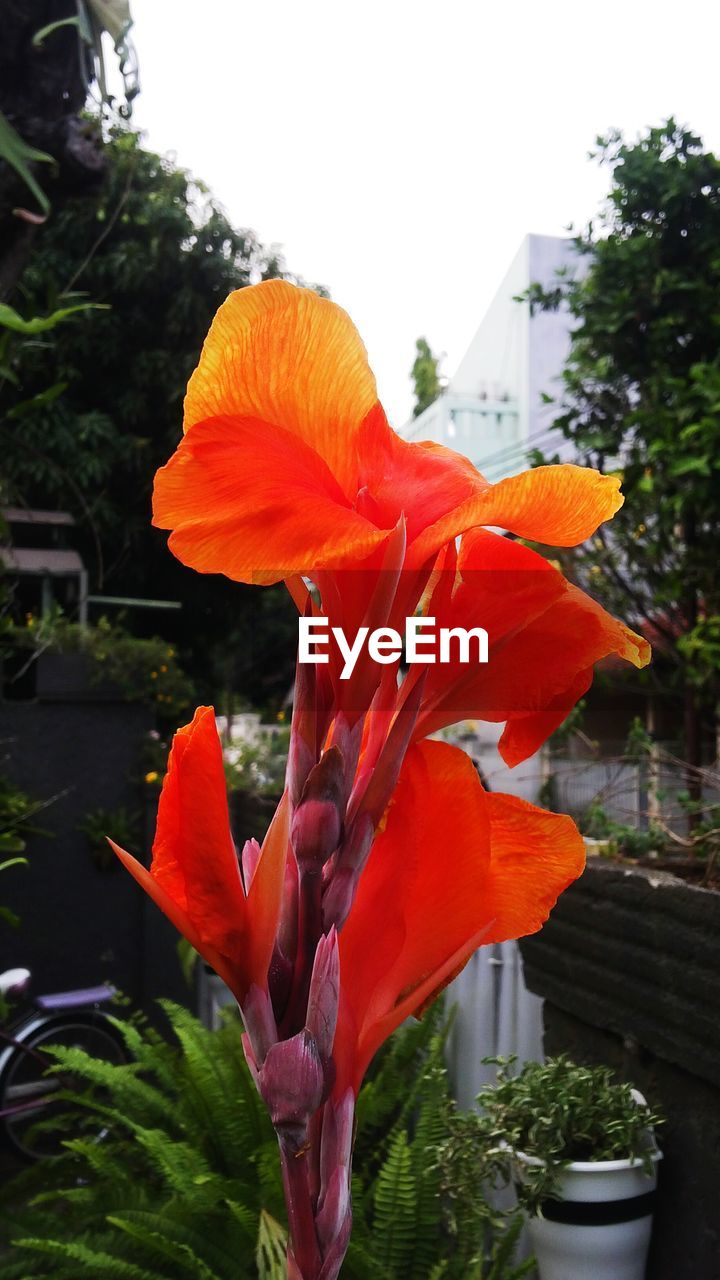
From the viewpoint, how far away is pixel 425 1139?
197 centimetres

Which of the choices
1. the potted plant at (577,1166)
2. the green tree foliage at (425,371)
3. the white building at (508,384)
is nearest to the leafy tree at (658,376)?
the potted plant at (577,1166)

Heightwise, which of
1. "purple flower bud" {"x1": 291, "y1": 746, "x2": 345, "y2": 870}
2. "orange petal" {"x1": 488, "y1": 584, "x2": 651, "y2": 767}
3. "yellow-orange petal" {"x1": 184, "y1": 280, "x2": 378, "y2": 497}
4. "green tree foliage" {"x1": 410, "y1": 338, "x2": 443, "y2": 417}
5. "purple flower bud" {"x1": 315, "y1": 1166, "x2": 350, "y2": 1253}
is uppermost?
"green tree foliage" {"x1": 410, "y1": 338, "x2": 443, "y2": 417}

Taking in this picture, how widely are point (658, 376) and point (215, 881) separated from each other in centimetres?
403

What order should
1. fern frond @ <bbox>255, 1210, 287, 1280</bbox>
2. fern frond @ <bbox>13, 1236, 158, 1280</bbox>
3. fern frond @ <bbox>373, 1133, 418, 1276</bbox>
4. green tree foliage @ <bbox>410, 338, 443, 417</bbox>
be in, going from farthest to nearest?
green tree foliage @ <bbox>410, 338, 443, 417</bbox> < fern frond @ <bbox>373, 1133, 418, 1276</bbox> < fern frond @ <bbox>13, 1236, 158, 1280</bbox> < fern frond @ <bbox>255, 1210, 287, 1280</bbox>

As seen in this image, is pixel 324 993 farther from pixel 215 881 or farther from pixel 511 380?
pixel 511 380

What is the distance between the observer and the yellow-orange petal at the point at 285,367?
0.37 m

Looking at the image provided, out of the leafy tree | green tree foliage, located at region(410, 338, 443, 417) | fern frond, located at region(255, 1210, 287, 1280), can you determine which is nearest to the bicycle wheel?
the leafy tree

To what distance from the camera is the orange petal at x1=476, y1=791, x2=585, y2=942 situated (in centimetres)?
43

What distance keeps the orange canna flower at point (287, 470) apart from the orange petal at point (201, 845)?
0.07m

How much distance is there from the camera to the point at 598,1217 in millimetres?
1845

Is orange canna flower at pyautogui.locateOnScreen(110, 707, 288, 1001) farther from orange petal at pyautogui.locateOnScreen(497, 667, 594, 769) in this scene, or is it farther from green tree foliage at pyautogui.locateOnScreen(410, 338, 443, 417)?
green tree foliage at pyautogui.locateOnScreen(410, 338, 443, 417)

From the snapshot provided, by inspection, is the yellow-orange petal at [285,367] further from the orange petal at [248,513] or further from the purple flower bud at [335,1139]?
the purple flower bud at [335,1139]

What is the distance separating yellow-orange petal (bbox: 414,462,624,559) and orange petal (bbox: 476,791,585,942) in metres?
0.12

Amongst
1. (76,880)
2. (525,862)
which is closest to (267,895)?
(525,862)
